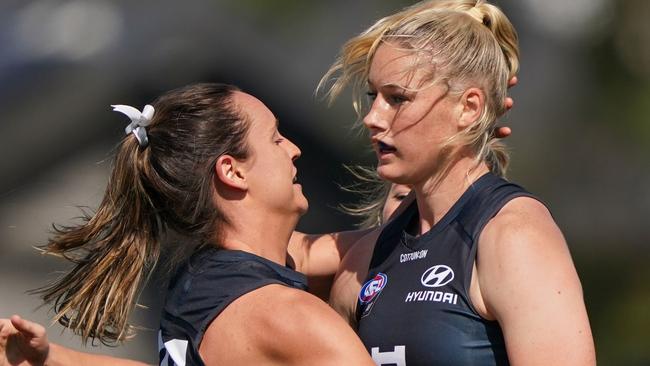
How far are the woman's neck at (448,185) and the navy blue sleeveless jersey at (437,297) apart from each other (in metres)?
0.03

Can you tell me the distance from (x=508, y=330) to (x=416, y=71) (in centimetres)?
70

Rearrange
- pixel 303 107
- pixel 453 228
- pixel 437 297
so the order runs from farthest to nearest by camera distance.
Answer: pixel 303 107, pixel 453 228, pixel 437 297

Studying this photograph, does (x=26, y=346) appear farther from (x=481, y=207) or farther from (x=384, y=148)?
(x=481, y=207)

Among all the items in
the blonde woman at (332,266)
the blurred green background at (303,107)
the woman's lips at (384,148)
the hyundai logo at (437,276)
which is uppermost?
the woman's lips at (384,148)

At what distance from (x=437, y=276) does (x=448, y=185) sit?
0.92 ft

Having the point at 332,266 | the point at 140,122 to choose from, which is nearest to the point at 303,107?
the point at 332,266

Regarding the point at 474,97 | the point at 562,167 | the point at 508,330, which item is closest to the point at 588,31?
the point at 562,167

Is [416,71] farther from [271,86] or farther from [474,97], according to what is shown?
[271,86]

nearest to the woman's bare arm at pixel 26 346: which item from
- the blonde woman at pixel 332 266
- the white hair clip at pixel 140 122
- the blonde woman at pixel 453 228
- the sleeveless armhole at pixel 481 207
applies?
the blonde woman at pixel 332 266

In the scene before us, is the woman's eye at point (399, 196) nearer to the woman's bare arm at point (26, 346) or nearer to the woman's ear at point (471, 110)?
the woman's ear at point (471, 110)

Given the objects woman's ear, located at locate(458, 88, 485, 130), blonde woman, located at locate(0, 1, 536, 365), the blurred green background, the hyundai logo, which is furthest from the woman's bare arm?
the blurred green background

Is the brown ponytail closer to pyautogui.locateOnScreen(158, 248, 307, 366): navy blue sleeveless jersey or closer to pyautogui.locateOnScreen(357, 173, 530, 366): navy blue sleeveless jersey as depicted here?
pyautogui.locateOnScreen(158, 248, 307, 366): navy blue sleeveless jersey

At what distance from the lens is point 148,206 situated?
288cm

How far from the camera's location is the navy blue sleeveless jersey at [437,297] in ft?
8.43
